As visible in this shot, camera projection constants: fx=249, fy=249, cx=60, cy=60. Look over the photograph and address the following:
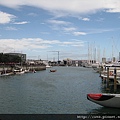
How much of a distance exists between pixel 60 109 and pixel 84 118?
5.67 m

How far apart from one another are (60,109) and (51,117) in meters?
4.05

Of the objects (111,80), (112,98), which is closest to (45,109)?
(112,98)

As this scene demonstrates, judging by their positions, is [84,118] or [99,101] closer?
[84,118]

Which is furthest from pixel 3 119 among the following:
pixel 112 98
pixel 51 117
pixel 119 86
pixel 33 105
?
pixel 119 86

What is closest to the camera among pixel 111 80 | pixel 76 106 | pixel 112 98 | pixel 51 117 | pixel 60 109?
pixel 51 117

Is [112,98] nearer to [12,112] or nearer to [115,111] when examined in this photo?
[115,111]

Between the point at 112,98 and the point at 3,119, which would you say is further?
the point at 112,98

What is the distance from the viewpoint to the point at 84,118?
68.8 ft

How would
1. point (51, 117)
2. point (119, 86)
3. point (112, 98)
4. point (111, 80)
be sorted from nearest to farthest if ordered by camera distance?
point (51, 117)
point (112, 98)
point (119, 86)
point (111, 80)

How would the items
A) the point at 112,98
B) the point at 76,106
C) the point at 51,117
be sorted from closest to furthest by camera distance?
the point at 51,117 → the point at 112,98 → the point at 76,106

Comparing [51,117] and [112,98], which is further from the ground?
[112,98]

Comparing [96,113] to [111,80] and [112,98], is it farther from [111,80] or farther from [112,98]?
[111,80]

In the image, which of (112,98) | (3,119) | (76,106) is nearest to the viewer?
(3,119)

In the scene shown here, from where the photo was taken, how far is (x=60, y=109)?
86.2ft
